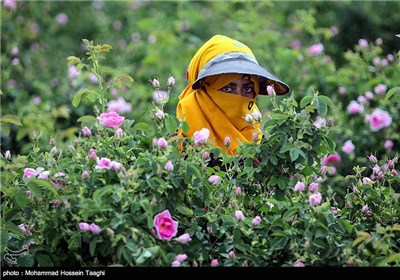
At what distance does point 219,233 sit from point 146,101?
336 cm

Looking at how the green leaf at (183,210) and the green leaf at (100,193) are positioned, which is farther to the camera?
the green leaf at (183,210)

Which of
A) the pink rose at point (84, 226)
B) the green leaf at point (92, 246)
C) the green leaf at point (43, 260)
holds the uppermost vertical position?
the pink rose at point (84, 226)

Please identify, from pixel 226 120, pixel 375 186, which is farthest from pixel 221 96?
pixel 375 186

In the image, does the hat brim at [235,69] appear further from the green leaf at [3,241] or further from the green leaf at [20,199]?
the green leaf at [3,241]

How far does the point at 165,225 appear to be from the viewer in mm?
2723

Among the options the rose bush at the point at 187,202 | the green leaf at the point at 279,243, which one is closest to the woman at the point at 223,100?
the rose bush at the point at 187,202

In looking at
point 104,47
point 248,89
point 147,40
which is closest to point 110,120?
point 104,47

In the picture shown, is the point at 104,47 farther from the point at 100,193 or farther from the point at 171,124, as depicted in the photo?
the point at 100,193

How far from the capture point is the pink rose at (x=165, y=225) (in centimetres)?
271

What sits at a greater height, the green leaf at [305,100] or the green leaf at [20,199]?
the green leaf at [305,100]

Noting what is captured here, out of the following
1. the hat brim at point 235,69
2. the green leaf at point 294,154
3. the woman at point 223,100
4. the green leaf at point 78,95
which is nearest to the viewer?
the green leaf at point 294,154

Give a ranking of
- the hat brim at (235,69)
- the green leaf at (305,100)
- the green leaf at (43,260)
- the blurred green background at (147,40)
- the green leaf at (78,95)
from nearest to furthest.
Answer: the green leaf at (43,260)
the green leaf at (305,100)
the green leaf at (78,95)
the hat brim at (235,69)
the blurred green background at (147,40)
